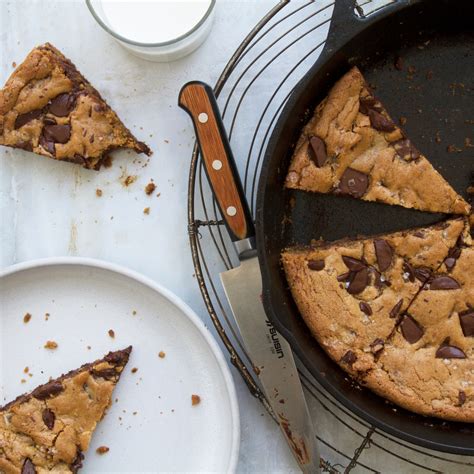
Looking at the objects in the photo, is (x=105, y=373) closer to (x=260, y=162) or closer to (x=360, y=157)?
(x=260, y=162)

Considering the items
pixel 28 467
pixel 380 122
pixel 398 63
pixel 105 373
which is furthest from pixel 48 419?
pixel 398 63

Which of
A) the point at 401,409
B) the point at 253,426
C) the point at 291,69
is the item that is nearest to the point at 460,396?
the point at 401,409

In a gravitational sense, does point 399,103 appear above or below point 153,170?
above

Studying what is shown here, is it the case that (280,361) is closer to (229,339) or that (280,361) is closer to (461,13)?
(229,339)

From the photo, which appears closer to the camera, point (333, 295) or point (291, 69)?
point (333, 295)

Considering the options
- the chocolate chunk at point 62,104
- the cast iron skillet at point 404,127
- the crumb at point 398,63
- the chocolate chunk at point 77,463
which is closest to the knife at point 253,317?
the cast iron skillet at point 404,127

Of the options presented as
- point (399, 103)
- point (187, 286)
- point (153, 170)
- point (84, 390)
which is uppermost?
point (399, 103)
